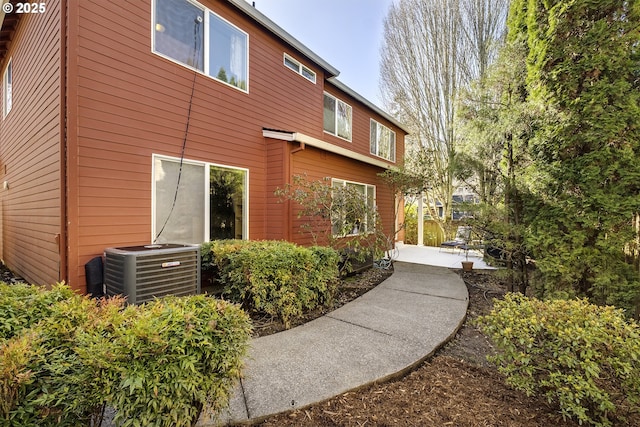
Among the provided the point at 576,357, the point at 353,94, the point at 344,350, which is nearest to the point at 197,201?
the point at 344,350

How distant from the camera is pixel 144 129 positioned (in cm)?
443

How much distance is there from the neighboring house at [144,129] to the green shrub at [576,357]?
4475mm

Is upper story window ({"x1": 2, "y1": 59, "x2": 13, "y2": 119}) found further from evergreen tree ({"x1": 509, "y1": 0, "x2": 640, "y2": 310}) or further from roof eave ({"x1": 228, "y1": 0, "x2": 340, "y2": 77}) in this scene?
evergreen tree ({"x1": 509, "y1": 0, "x2": 640, "y2": 310})

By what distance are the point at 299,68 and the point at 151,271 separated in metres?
6.05

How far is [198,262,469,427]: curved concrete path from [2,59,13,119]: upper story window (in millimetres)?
8184

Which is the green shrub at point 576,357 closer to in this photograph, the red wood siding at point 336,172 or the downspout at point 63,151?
the red wood siding at point 336,172

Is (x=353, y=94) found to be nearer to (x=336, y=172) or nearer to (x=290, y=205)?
(x=336, y=172)

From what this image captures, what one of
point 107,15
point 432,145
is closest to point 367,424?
point 107,15

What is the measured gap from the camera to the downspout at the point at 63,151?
3752 millimetres

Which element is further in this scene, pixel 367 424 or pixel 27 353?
pixel 367 424

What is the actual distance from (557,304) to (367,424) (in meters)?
1.77

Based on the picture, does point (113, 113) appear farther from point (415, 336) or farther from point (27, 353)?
point (415, 336)

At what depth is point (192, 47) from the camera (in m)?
5.09

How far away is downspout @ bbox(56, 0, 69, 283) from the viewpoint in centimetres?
375
